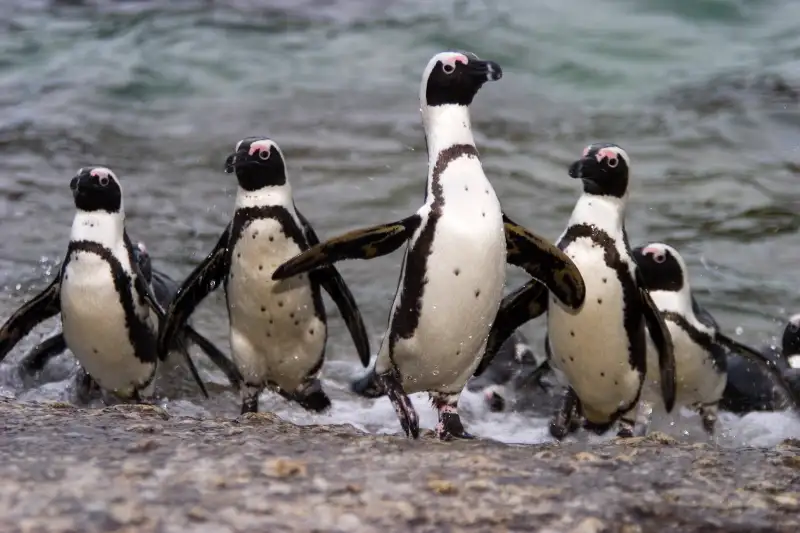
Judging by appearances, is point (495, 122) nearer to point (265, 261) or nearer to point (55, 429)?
point (265, 261)

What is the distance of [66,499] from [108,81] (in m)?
10.6

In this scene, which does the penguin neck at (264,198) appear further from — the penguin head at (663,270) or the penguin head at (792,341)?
the penguin head at (792,341)

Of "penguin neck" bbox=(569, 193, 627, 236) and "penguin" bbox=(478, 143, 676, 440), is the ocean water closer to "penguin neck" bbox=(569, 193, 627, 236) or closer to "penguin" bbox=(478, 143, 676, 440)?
"penguin" bbox=(478, 143, 676, 440)

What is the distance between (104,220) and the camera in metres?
4.11

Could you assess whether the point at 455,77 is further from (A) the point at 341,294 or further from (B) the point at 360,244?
(A) the point at 341,294

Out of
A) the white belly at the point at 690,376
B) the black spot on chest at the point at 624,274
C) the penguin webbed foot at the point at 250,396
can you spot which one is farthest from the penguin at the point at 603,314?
the penguin webbed foot at the point at 250,396

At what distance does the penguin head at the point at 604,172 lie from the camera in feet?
12.5

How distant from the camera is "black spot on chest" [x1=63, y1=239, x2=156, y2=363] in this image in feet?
13.3

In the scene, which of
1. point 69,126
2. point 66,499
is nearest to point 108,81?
point 69,126

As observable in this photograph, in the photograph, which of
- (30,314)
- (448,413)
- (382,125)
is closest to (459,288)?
(448,413)

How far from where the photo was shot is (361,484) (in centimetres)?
226

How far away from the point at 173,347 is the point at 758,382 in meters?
2.58

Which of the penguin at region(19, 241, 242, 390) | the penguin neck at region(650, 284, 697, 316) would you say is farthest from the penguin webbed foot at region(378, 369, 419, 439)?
the penguin neck at region(650, 284, 697, 316)

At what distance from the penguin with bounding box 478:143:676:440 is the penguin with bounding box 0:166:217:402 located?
1359mm
